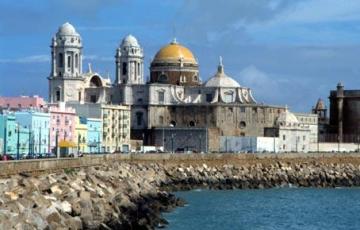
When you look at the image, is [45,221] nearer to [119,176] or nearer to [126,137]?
[119,176]

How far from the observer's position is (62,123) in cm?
8488

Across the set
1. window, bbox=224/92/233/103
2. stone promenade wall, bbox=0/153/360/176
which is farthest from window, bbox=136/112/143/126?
stone promenade wall, bbox=0/153/360/176

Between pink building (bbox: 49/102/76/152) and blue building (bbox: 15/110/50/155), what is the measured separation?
4.71 ft

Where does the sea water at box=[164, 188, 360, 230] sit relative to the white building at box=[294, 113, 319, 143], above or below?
below

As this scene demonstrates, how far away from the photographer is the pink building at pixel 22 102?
8850cm

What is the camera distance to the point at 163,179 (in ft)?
218

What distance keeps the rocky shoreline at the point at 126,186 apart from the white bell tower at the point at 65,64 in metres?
27.0

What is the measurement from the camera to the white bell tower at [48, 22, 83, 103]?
9794 cm

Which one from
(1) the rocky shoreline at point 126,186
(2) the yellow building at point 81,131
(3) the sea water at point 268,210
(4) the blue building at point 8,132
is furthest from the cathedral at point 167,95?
(3) the sea water at point 268,210

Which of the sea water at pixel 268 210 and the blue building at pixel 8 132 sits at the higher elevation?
the blue building at pixel 8 132

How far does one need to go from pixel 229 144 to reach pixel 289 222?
52.0 metres

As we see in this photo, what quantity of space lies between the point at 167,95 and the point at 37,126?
1037 inches

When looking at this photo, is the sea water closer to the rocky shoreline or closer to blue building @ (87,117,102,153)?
the rocky shoreline

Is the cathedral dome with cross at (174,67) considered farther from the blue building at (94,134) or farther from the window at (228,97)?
the blue building at (94,134)
